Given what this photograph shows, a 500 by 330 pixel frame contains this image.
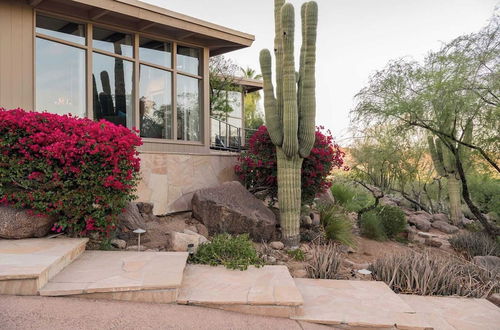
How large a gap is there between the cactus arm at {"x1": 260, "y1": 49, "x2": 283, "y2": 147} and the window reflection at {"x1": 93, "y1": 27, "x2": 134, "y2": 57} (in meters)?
2.81

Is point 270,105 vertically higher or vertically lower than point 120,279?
higher

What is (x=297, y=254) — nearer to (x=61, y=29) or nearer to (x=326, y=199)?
(x=326, y=199)

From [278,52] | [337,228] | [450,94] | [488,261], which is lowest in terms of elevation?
[488,261]

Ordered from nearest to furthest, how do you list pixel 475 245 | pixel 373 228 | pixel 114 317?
pixel 114 317, pixel 475 245, pixel 373 228

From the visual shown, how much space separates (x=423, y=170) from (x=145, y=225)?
Result: 10731 millimetres

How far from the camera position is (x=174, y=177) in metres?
7.41

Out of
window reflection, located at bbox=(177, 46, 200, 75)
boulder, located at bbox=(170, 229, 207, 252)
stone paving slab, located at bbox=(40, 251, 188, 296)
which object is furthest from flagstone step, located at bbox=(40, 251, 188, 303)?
window reflection, located at bbox=(177, 46, 200, 75)

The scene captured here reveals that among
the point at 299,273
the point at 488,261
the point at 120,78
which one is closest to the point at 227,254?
the point at 299,273

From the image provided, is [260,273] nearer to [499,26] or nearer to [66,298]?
[66,298]

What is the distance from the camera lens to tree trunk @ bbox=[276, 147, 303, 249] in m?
6.89

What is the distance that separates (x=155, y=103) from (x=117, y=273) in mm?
5127

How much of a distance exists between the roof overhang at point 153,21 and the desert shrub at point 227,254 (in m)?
4.57

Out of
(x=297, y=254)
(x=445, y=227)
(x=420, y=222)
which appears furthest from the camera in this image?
(x=445, y=227)

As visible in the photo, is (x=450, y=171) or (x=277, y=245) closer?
(x=277, y=245)
